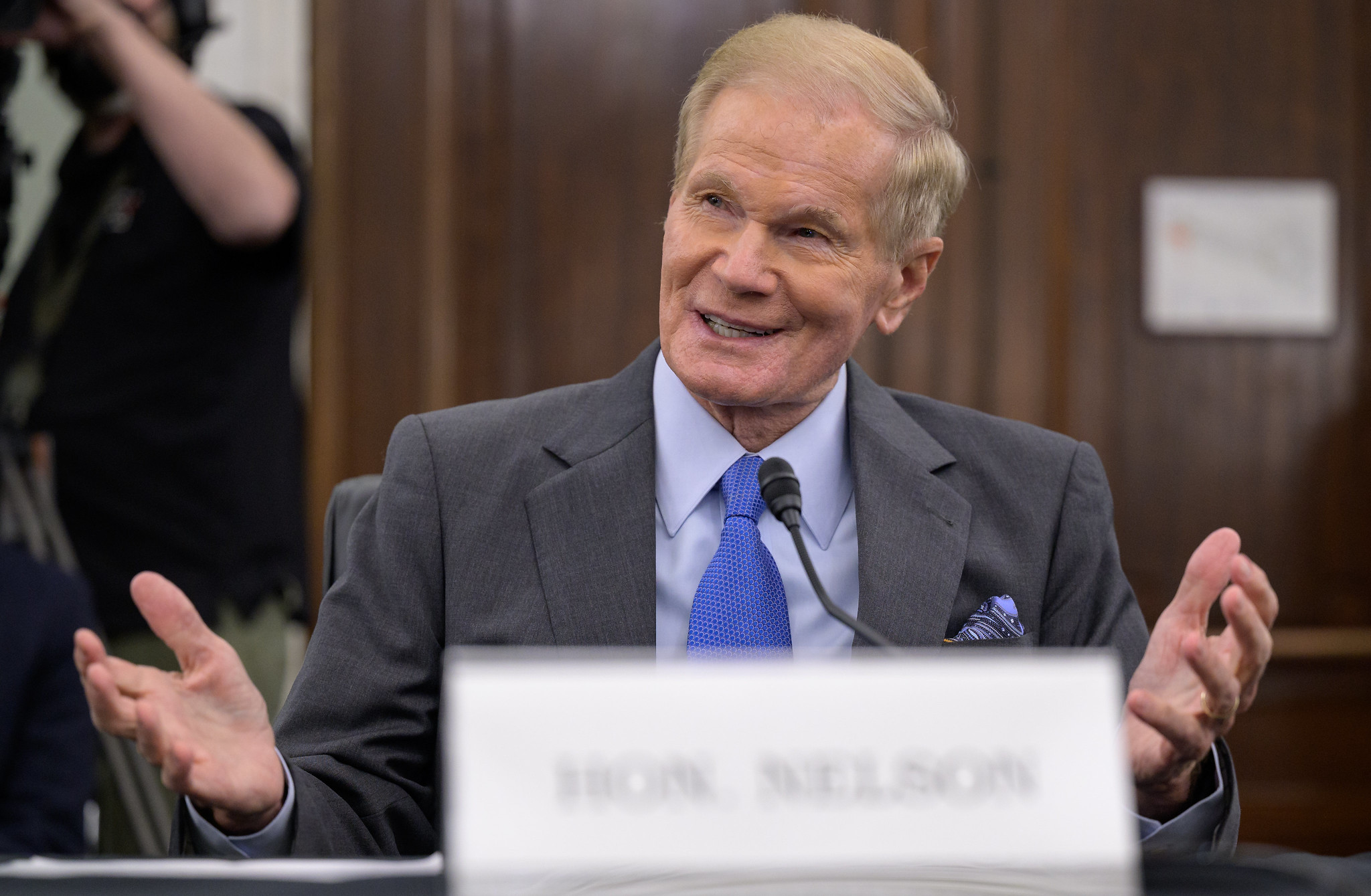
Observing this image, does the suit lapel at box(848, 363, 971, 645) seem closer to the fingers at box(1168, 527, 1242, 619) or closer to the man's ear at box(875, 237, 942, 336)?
the man's ear at box(875, 237, 942, 336)

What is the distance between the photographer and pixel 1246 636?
91cm

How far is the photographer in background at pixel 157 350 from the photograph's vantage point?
2.15 meters

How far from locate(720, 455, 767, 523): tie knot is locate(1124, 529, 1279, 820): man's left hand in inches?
14.8

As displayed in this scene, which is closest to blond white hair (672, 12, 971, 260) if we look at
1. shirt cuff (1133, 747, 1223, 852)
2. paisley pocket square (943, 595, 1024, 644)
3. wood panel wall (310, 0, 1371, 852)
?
paisley pocket square (943, 595, 1024, 644)

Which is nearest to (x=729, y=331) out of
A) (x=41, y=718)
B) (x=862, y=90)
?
(x=862, y=90)

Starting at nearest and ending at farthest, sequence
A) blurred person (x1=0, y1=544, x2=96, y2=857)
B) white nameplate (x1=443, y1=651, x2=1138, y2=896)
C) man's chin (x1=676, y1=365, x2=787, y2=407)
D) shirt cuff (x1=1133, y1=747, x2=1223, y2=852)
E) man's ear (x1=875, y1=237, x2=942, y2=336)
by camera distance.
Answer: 1. white nameplate (x1=443, y1=651, x2=1138, y2=896)
2. shirt cuff (x1=1133, y1=747, x2=1223, y2=852)
3. man's chin (x1=676, y1=365, x2=787, y2=407)
4. man's ear (x1=875, y1=237, x2=942, y2=336)
5. blurred person (x1=0, y1=544, x2=96, y2=857)

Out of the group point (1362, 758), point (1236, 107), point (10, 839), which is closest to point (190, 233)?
point (10, 839)

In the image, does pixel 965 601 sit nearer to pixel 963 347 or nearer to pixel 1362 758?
pixel 963 347

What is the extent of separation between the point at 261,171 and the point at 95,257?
354 mm

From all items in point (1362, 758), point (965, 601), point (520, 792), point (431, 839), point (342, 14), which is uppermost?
point (342, 14)

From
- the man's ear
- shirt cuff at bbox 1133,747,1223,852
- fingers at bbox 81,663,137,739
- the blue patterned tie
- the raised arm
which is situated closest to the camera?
fingers at bbox 81,663,137,739

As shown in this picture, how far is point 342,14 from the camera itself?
9.05ft

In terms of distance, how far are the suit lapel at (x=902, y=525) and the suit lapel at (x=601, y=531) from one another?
21 centimetres

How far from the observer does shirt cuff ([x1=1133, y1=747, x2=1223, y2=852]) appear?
103 cm
